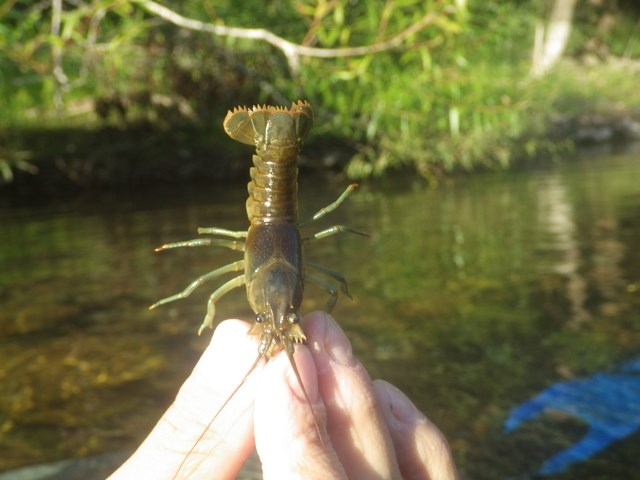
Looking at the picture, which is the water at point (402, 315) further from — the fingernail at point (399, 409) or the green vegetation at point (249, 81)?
the fingernail at point (399, 409)

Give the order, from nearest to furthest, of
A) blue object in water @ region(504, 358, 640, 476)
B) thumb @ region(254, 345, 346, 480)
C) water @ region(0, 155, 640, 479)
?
thumb @ region(254, 345, 346, 480), blue object in water @ region(504, 358, 640, 476), water @ region(0, 155, 640, 479)

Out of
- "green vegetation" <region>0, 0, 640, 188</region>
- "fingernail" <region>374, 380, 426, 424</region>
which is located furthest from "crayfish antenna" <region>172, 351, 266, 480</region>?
"green vegetation" <region>0, 0, 640, 188</region>

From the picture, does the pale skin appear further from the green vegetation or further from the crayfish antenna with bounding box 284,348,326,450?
the green vegetation

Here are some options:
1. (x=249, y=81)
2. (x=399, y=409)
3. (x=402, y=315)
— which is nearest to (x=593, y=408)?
(x=402, y=315)

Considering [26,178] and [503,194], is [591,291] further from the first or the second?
[26,178]

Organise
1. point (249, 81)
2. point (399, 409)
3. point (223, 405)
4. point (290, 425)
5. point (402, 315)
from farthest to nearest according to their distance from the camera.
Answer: point (249, 81)
point (402, 315)
point (399, 409)
point (223, 405)
point (290, 425)

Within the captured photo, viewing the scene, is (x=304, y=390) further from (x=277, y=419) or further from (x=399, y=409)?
(x=399, y=409)

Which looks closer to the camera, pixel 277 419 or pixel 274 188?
pixel 277 419
